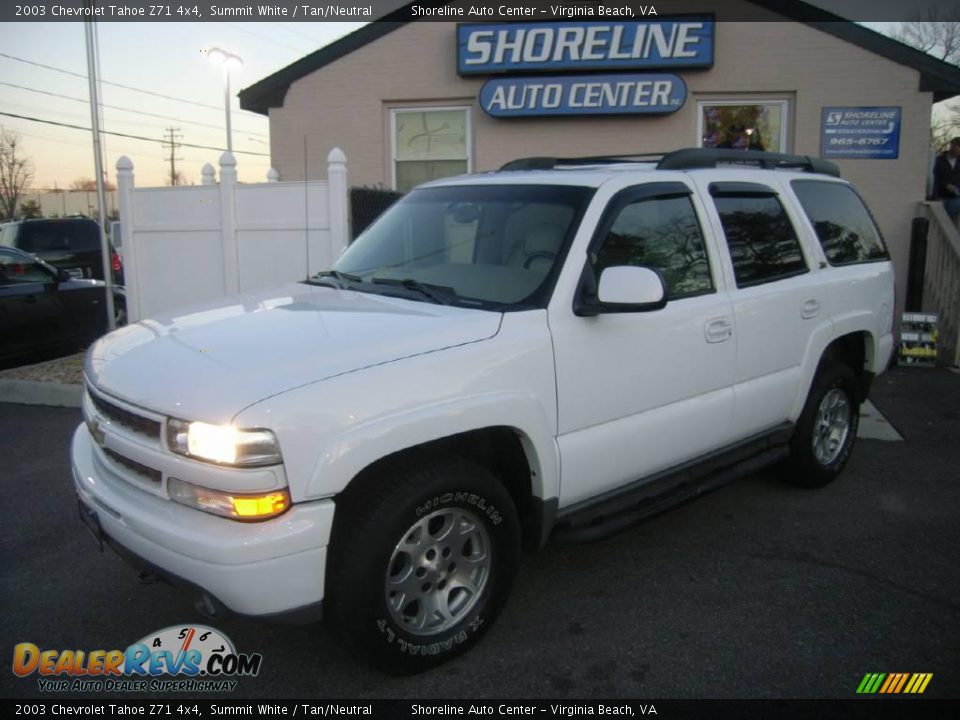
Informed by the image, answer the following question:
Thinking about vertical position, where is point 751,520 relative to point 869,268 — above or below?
below

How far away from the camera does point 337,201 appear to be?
8.31 meters

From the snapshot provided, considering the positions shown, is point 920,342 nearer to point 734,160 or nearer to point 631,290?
point 734,160

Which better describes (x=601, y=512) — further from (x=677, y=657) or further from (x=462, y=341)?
(x=462, y=341)

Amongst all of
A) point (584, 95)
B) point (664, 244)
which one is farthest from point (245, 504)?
point (584, 95)

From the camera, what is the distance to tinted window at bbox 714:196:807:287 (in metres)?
4.27

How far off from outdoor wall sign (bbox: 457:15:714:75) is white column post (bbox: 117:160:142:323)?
4.65 metres

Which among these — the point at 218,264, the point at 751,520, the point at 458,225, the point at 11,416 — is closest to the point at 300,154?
the point at 218,264

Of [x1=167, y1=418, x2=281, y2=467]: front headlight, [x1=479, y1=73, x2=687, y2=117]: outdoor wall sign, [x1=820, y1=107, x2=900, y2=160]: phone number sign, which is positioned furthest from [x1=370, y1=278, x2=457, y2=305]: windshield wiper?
[x1=820, y1=107, x2=900, y2=160]: phone number sign

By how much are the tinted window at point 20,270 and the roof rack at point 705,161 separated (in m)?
6.61

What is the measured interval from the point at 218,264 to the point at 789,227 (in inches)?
261

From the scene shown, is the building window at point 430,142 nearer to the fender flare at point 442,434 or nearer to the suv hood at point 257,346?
the suv hood at point 257,346

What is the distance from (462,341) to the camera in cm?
303

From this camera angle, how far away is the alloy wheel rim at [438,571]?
293cm
